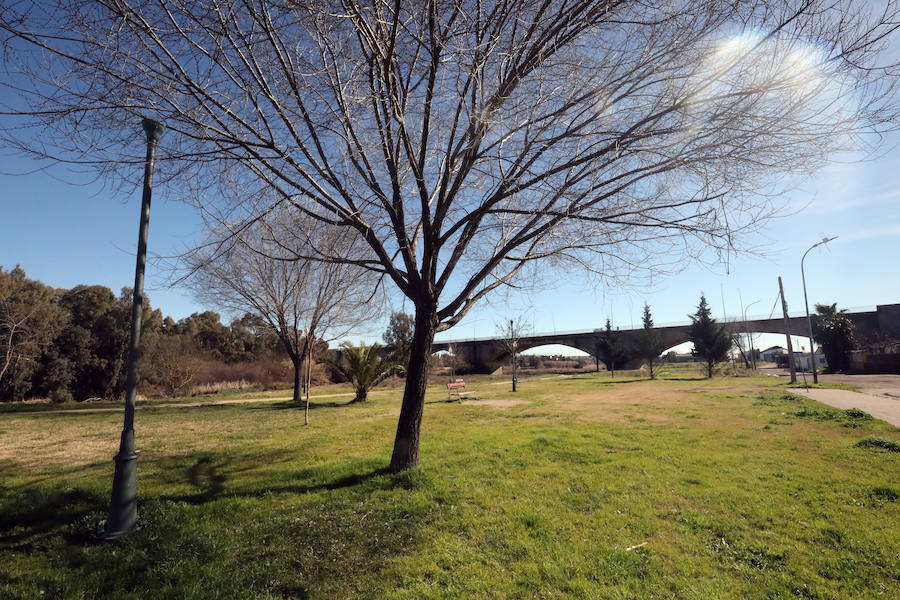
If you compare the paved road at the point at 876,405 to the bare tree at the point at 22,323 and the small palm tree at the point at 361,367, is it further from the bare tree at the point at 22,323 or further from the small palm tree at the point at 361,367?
the bare tree at the point at 22,323

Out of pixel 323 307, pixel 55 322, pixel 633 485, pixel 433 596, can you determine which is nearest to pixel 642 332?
pixel 323 307

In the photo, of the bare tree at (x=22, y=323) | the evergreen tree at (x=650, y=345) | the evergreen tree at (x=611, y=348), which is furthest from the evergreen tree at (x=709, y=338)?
the bare tree at (x=22, y=323)

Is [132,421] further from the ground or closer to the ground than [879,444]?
further from the ground

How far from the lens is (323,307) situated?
14547 millimetres

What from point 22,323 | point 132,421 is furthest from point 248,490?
point 22,323

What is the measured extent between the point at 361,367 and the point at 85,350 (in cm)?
2415

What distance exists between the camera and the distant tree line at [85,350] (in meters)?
23.2

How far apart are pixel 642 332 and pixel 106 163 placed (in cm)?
4195

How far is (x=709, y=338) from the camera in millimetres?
37125

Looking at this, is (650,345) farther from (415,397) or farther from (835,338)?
(415,397)

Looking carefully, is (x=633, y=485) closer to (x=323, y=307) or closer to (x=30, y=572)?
(x=30, y=572)

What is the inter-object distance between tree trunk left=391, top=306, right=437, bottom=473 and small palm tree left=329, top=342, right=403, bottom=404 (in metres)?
13.8

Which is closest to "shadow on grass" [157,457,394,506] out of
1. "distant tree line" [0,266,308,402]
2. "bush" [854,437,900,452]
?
Result: "bush" [854,437,900,452]

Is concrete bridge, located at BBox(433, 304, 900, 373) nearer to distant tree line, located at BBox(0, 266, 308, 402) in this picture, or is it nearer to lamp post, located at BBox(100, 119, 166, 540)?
distant tree line, located at BBox(0, 266, 308, 402)
